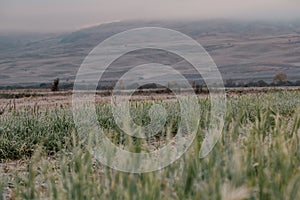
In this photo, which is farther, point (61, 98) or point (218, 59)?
point (218, 59)

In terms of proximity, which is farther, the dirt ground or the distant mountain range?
the distant mountain range

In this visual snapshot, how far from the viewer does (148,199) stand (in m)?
3.40

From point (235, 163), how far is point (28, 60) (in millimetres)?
189490

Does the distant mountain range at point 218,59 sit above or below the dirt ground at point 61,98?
below

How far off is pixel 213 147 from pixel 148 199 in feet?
3.06

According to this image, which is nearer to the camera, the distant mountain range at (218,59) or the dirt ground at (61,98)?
the dirt ground at (61,98)

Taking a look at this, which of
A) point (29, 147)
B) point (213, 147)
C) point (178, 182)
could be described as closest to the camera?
point (178, 182)

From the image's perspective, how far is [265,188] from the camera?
347cm

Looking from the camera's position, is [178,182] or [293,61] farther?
[293,61]

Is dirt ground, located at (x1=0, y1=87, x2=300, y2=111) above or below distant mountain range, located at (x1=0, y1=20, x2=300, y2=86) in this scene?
above

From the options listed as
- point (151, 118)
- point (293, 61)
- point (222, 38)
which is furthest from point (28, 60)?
point (151, 118)

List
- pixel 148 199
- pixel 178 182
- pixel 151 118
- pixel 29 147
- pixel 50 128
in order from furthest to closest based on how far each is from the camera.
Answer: pixel 151 118, pixel 50 128, pixel 29 147, pixel 178 182, pixel 148 199

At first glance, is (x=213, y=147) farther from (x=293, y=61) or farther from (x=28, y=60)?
(x=28, y=60)

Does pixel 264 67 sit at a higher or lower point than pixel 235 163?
lower
